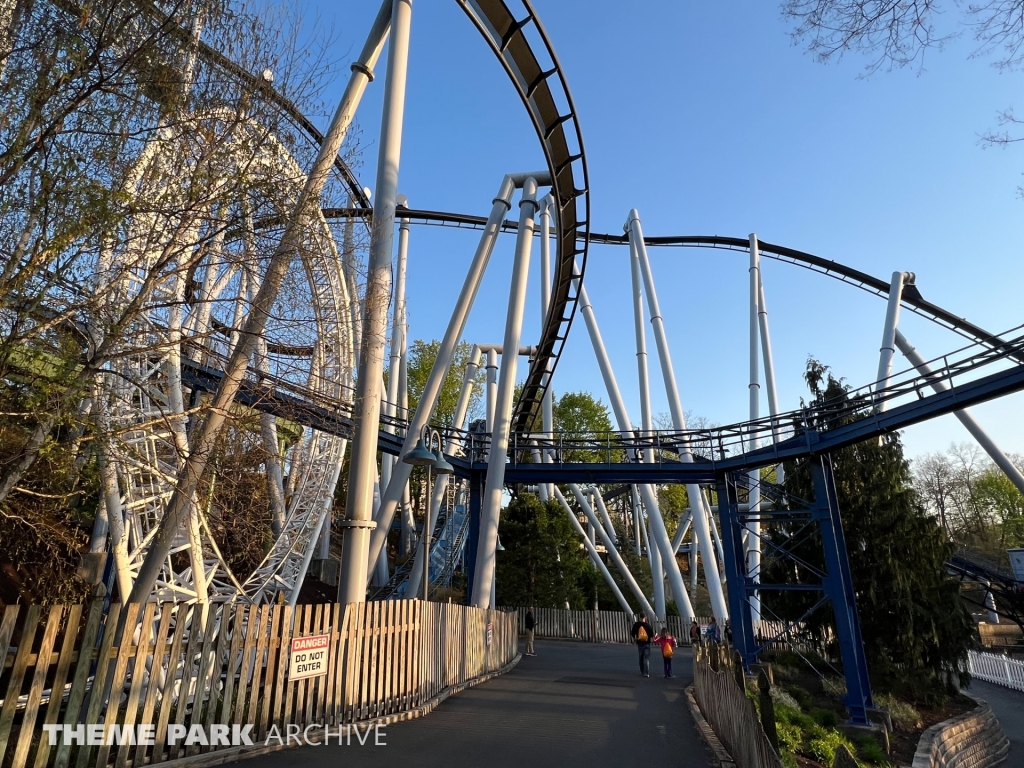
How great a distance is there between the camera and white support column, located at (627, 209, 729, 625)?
664 inches

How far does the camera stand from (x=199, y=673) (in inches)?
199

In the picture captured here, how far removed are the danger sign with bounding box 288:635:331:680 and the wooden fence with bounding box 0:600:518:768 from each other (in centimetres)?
6

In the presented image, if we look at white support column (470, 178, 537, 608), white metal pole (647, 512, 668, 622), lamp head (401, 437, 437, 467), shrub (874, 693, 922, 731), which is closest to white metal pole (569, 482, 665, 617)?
white metal pole (647, 512, 668, 622)

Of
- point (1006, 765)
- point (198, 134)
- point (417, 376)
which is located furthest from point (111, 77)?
point (417, 376)

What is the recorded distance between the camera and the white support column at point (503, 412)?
12844 millimetres

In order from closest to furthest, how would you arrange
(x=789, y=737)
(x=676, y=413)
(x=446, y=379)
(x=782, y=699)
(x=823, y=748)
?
(x=789, y=737) < (x=823, y=748) < (x=782, y=699) < (x=676, y=413) < (x=446, y=379)

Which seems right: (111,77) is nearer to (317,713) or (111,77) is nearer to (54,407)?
(54,407)

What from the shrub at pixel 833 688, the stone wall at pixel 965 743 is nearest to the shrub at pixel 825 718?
the stone wall at pixel 965 743

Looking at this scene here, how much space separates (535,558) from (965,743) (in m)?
14.2

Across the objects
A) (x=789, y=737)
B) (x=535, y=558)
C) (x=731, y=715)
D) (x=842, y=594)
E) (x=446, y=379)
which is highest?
(x=446, y=379)

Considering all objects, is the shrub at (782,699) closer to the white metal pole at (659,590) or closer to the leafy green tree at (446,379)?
the white metal pole at (659,590)

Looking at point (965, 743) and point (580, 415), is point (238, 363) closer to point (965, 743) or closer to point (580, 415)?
point (965, 743)

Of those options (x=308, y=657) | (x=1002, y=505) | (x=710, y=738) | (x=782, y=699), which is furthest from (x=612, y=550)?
(x=1002, y=505)

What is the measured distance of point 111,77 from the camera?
4.35m
